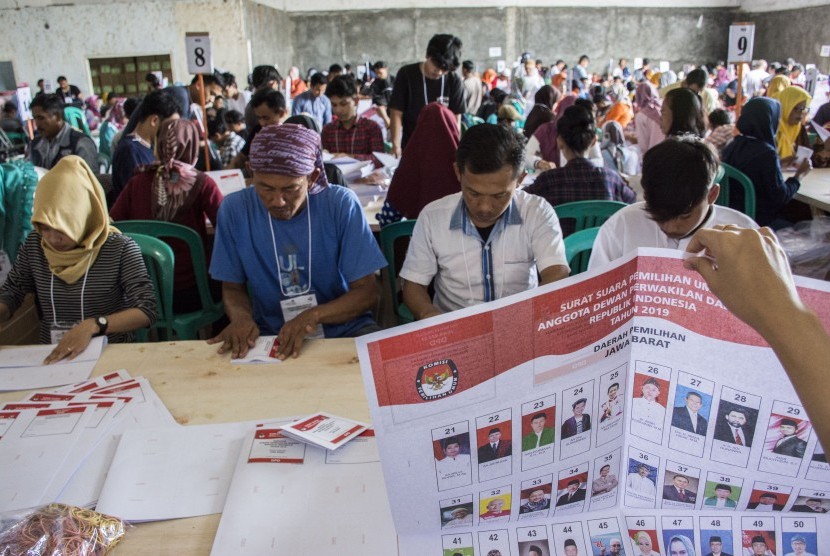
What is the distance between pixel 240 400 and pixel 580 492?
0.78m

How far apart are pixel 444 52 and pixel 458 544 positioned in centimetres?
439

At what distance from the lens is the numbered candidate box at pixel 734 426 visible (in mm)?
881

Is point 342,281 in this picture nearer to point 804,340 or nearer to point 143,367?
point 143,367

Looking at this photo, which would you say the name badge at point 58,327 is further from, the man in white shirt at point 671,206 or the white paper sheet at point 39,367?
the man in white shirt at point 671,206

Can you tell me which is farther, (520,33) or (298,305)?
(520,33)

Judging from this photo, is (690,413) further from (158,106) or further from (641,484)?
(158,106)

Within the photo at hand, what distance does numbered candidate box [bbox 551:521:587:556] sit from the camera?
0.94m

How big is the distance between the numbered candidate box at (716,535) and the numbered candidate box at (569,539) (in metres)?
0.16

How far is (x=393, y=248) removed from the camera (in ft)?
8.72

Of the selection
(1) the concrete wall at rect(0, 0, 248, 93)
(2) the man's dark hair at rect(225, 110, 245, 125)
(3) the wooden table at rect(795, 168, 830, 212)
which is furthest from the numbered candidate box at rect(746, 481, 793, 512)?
(1) the concrete wall at rect(0, 0, 248, 93)

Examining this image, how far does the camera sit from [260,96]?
4273 mm

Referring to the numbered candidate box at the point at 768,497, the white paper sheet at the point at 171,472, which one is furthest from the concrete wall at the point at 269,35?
the numbered candidate box at the point at 768,497

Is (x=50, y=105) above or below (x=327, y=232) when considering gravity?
above

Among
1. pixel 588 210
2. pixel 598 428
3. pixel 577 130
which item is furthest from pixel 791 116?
pixel 598 428
